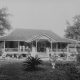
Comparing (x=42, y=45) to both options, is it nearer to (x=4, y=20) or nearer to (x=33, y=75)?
(x=4, y=20)

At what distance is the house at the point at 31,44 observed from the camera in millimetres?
29297

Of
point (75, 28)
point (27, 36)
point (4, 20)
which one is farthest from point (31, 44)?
point (75, 28)

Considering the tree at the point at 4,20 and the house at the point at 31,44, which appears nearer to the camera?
the house at the point at 31,44

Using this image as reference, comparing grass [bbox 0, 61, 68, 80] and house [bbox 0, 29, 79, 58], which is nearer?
grass [bbox 0, 61, 68, 80]

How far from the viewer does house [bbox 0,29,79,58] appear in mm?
29297

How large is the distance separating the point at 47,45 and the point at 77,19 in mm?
32968

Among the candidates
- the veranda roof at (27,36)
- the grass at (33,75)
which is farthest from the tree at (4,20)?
the grass at (33,75)

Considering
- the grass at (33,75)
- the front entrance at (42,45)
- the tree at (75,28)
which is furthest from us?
the tree at (75,28)

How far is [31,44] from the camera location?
3184 cm

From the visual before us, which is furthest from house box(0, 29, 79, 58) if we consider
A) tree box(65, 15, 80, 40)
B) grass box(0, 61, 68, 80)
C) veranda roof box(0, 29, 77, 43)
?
tree box(65, 15, 80, 40)

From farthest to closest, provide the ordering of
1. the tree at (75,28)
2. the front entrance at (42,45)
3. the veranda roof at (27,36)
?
the tree at (75,28) → the front entrance at (42,45) → the veranda roof at (27,36)

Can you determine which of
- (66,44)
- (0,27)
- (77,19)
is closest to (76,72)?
(66,44)

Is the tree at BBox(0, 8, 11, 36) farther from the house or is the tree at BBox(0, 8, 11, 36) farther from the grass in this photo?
the grass

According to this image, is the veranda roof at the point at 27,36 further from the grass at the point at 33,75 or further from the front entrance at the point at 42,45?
the grass at the point at 33,75
